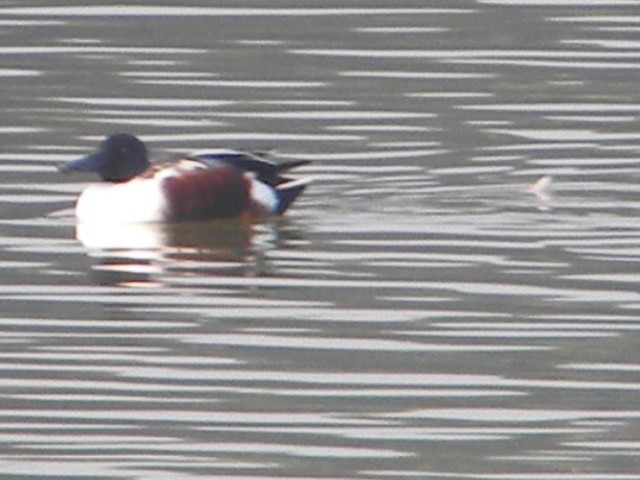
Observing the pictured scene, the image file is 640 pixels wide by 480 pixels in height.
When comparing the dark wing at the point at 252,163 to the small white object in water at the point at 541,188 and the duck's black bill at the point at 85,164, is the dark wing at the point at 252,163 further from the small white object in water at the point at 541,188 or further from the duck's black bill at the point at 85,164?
the small white object in water at the point at 541,188

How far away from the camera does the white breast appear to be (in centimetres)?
1501

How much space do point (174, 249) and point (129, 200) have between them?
1081 mm

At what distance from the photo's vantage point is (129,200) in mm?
15219

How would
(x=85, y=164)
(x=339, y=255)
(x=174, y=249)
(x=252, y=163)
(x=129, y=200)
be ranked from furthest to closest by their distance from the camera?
(x=252, y=163)
(x=85, y=164)
(x=129, y=200)
(x=174, y=249)
(x=339, y=255)

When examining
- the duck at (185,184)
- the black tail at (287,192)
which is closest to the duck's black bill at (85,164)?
the duck at (185,184)

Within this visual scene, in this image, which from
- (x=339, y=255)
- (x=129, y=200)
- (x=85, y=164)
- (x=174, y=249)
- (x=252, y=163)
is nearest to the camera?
(x=339, y=255)

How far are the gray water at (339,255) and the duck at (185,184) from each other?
0.58 feet

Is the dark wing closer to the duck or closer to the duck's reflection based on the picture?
the duck

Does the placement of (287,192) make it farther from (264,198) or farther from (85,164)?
(85,164)

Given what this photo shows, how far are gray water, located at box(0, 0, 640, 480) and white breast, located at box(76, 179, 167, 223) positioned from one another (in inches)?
6.4

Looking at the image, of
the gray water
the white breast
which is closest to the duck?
the white breast

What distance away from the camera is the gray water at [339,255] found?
9820 mm

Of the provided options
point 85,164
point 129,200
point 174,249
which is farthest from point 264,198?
point 174,249

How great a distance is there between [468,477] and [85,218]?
5.88m
